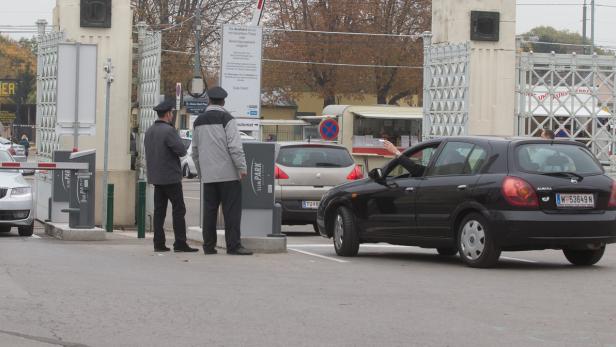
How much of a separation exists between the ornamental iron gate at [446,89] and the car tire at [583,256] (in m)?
10.4

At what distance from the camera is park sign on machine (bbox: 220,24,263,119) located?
22156 mm

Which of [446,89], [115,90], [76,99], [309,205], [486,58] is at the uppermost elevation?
[486,58]

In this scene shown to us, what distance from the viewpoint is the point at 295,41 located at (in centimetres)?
5884

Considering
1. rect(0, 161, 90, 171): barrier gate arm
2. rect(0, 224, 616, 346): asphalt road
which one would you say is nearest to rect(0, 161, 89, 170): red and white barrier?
rect(0, 161, 90, 171): barrier gate arm

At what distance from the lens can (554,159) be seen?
1283 centimetres

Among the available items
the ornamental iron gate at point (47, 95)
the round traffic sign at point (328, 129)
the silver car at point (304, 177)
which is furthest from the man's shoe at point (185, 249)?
the round traffic sign at point (328, 129)

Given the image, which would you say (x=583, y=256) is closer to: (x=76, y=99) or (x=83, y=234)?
(x=83, y=234)

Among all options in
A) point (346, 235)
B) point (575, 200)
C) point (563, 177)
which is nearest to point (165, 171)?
point (346, 235)

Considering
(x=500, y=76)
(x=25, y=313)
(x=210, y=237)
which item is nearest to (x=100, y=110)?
(x=500, y=76)

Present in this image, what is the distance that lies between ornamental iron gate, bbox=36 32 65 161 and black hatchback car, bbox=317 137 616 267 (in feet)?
36.8

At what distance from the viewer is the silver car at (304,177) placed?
19.6 m

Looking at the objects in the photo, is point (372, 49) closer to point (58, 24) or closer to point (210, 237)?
point (58, 24)

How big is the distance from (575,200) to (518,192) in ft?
2.10

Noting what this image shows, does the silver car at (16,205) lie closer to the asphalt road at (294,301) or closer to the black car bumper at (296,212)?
the black car bumper at (296,212)
